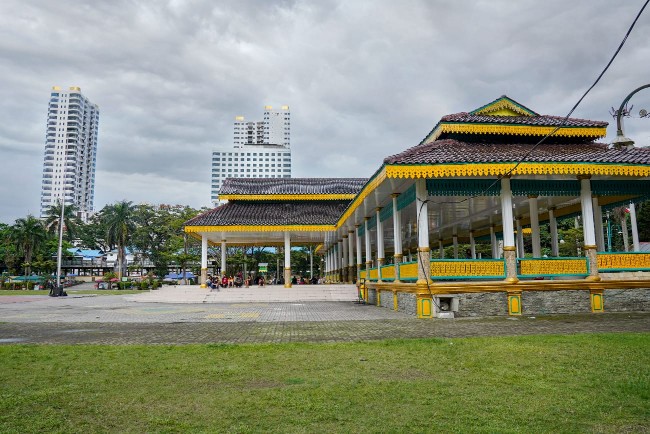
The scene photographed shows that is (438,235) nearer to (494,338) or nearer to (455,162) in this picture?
(455,162)

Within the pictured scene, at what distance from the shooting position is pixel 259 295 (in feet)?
75.8

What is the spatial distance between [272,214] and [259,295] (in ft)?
20.4

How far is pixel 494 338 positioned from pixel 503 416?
418 cm

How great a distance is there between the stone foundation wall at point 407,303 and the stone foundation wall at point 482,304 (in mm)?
1256

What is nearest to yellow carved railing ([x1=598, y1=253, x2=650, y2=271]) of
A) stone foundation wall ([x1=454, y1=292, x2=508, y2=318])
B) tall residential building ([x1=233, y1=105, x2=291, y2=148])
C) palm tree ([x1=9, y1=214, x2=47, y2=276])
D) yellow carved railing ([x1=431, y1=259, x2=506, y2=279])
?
yellow carved railing ([x1=431, y1=259, x2=506, y2=279])

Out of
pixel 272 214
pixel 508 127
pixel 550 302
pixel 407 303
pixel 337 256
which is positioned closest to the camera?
pixel 550 302

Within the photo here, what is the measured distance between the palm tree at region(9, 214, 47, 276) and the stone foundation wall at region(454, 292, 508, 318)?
205ft

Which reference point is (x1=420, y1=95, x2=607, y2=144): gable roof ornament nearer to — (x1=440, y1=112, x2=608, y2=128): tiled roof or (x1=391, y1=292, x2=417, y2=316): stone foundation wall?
(x1=440, y1=112, x2=608, y2=128): tiled roof

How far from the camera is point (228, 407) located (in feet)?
13.5

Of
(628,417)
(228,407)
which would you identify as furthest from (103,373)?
(628,417)

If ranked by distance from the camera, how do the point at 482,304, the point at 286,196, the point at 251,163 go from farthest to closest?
the point at 251,163 < the point at 286,196 < the point at 482,304

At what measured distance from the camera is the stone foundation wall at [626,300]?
495 inches

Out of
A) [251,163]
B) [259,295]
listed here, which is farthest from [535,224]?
[251,163]

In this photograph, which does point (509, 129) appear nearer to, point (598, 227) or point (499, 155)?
point (499, 155)
